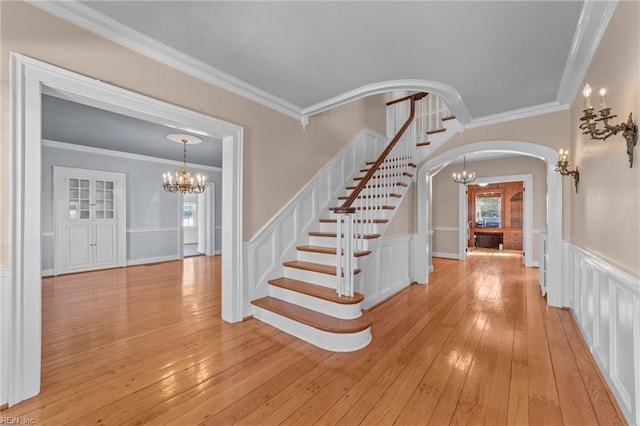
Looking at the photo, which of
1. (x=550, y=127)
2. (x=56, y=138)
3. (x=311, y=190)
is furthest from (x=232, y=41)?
(x=56, y=138)

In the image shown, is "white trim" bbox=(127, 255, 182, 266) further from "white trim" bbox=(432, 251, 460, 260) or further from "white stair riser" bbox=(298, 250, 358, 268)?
"white trim" bbox=(432, 251, 460, 260)

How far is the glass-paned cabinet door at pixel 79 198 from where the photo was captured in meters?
5.53

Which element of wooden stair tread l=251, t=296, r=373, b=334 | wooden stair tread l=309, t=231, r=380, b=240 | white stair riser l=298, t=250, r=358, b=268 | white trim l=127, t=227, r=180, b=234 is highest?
wooden stair tread l=309, t=231, r=380, b=240

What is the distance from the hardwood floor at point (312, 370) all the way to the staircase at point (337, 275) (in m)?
0.14

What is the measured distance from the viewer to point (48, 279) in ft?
16.4

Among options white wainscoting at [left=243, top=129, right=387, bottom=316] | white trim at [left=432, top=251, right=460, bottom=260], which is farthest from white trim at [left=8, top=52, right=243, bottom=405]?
white trim at [left=432, top=251, right=460, bottom=260]

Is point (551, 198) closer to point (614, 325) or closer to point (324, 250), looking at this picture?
point (614, 325)

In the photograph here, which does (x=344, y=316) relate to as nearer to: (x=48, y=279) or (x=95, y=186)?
(x=48, y=279)

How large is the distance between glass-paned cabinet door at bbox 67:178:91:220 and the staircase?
5047 millimetres

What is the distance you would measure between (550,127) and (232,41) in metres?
4.03

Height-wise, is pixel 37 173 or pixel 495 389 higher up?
pixel 37 173

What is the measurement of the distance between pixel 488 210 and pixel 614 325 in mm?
10125

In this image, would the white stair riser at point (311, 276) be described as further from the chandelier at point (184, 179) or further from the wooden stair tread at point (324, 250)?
the chandelier at point (184, 179)

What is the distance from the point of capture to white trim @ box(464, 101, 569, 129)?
11.5ft
